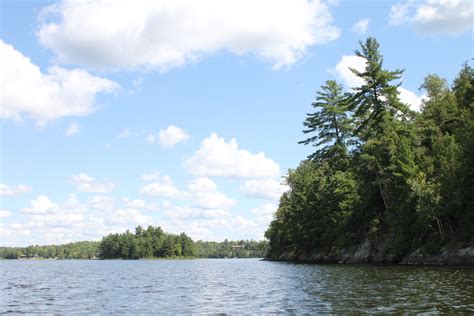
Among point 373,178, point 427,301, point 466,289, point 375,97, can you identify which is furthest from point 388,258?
point 427,301

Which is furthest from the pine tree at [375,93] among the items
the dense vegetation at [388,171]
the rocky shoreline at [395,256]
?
the rocky shoreline at [395,256]

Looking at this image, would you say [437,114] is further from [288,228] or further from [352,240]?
[288,228]

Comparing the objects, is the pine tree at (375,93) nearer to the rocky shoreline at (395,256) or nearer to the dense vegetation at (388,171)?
the dense vegetation at (388,171)

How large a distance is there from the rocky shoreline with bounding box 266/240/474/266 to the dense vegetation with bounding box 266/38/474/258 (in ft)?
2.89

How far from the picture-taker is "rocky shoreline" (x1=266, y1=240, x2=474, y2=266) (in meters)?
46.1

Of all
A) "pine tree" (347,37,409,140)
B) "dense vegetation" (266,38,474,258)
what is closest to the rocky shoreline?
"dense vegetation" (266,38,474,258)

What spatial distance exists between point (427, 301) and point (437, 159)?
3750 cm

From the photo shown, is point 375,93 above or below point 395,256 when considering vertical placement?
above

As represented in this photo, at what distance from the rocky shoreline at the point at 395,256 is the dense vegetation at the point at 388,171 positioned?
2.89 ft

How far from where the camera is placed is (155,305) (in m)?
23.4

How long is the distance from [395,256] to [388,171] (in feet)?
36.9

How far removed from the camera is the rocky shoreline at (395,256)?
151 feet

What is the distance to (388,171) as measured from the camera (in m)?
60.3

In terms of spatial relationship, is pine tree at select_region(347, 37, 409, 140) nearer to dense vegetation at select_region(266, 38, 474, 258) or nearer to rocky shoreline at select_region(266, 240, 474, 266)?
dense vegetation at select_region(266, 38, 474, 258)
